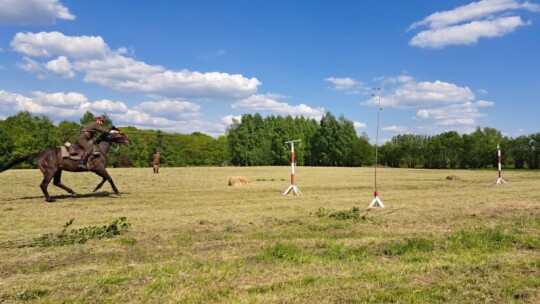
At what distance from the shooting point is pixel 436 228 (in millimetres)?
9914

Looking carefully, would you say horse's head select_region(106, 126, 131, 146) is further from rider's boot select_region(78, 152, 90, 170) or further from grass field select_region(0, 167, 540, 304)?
grass field select_region(0, 167, 540, 304)

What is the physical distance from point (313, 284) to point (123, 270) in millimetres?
2944

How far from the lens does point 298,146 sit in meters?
106

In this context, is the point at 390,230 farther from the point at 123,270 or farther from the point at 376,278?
the point at 123,270

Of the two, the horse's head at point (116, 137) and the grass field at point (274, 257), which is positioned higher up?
the horse's head at point (116, 137)

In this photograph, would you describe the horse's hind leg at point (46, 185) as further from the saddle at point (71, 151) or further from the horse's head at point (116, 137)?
the horse's head at point (116, 137)

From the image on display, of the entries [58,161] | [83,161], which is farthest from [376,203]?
[58,161]

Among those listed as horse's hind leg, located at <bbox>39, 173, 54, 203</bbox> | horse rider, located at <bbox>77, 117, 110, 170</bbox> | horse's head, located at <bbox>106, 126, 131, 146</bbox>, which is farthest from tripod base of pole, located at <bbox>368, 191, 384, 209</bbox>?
horse's hind leg, located at <bbox>39, 173, 54, 203</bbox>

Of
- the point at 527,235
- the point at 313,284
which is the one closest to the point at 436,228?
the point at 527,235

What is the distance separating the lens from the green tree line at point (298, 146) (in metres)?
82.0

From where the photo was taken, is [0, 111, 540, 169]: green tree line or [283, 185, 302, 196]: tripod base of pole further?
[0, 111, 540, 169]: green tree line

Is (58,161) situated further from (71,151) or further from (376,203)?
(376,203)

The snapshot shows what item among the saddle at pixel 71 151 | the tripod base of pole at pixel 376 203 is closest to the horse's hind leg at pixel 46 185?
the saddle at pixel 71 151

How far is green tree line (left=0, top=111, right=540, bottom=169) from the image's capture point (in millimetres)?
82000
